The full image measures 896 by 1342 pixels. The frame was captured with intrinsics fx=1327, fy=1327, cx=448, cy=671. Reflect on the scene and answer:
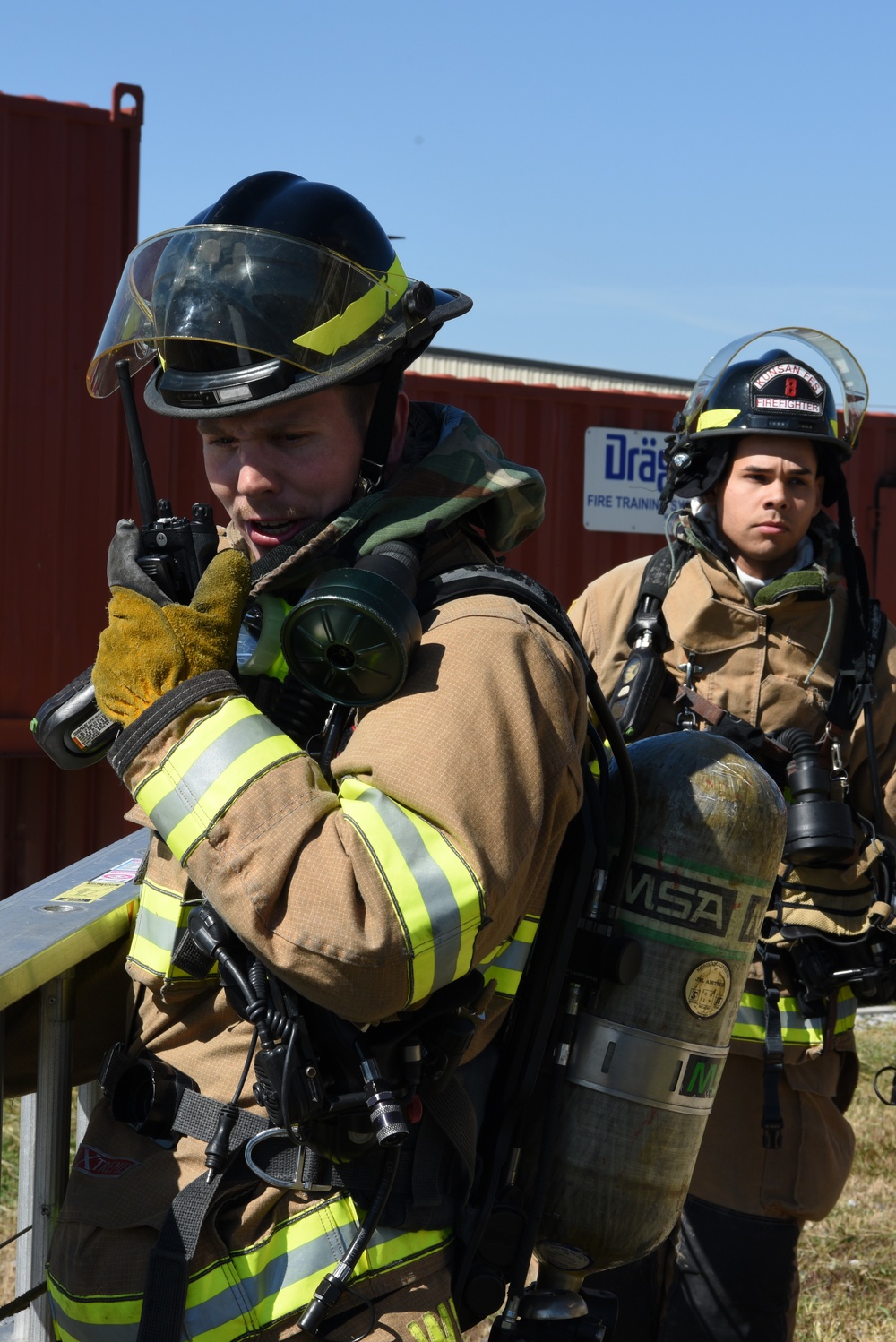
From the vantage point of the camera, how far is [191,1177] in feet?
5.62

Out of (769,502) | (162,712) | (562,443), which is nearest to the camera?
(162,712)

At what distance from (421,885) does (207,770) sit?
11.3 inches

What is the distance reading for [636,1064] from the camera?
1857mm

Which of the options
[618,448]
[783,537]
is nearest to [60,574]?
[618,448]

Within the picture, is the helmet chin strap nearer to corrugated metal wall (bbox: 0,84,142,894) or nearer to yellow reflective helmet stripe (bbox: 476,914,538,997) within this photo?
yellow reflective helmet stripe (bbox: 476,914,538,997)

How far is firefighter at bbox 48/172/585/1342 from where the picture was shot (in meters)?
1.51

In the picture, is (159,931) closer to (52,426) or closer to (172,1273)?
(172,1273)

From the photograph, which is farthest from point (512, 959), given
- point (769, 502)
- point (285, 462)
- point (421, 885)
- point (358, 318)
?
point (769, 502)

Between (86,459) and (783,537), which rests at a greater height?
(783,537)

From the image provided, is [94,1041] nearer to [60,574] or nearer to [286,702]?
[286,702]

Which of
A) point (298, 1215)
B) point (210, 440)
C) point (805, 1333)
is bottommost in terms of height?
point (805, 1333)

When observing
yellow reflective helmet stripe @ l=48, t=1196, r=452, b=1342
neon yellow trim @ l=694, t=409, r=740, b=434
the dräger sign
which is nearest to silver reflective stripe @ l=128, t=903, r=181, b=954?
yellow reflective helmet stripe @ l=48, t=1196, r=452, b=1342

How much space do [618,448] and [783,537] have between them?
4552 millimetres

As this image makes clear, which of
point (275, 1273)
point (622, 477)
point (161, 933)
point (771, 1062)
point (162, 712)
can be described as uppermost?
point (162, 712)
